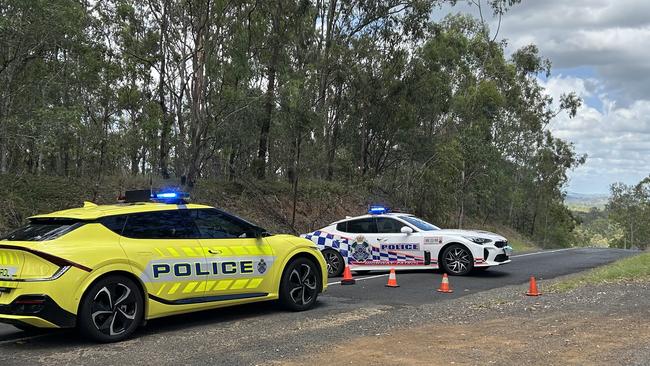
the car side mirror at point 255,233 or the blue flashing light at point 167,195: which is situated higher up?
the blue flashing light at point 167,195

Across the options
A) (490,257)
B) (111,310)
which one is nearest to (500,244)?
(490,257)

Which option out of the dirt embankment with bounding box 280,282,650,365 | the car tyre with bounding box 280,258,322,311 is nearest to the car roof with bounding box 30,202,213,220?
the car tyre with bounding box 280,258,322,311

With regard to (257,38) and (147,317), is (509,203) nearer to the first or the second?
(257,38)

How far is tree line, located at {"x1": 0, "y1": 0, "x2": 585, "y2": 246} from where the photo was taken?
17156 mm

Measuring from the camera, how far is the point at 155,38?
22.8m

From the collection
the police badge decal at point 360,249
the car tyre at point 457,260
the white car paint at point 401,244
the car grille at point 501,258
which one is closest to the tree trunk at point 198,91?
the white car paint at point 401,244

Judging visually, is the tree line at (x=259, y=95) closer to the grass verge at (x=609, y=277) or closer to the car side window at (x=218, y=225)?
the car side window at (x=218, y=225)

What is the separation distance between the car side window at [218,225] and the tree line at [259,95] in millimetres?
8475

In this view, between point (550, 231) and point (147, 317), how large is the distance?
62.9m

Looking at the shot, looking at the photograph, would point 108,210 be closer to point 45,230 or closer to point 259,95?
point 45,230

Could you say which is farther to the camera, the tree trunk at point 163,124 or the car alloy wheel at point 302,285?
the tree trunk at point 163,124

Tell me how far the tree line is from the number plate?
30.1 ft

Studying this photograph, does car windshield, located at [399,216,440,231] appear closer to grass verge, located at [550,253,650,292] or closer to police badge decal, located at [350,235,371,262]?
police badge decal, located at [350,235,371,262]

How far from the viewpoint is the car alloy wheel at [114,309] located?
6.33 metres
